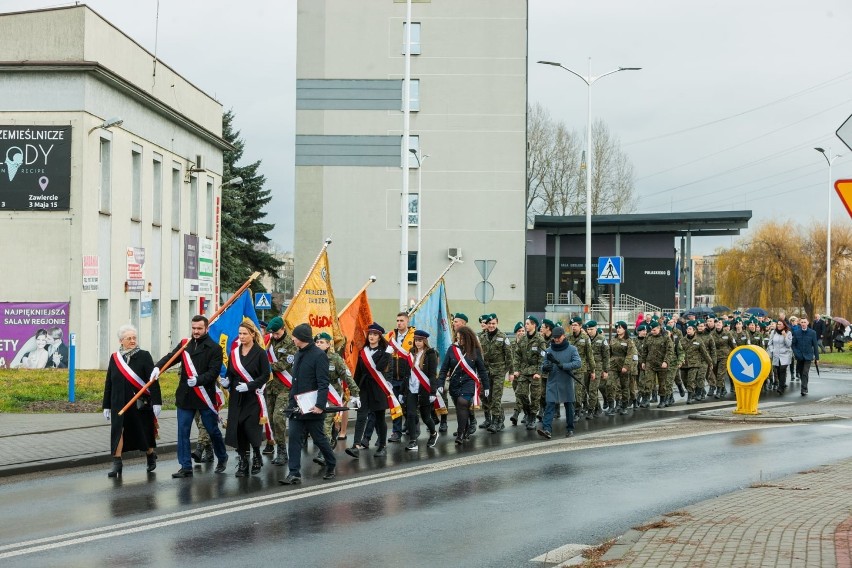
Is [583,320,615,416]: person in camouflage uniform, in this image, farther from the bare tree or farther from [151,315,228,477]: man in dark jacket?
the bare tree

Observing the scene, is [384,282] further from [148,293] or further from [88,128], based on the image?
[88,128]

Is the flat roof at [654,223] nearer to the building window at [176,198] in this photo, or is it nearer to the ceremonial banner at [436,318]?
the building window at [176,198]

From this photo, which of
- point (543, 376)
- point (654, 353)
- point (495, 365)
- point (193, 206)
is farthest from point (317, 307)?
point (193, 206)

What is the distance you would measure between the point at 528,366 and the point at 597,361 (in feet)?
9.87

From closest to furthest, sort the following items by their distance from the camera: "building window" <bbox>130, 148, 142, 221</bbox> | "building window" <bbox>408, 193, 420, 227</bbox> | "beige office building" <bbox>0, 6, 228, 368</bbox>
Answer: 1. "beige office building" <bbox>0, 6, 228, 368</bbox>
2. "building window" <bbox>130, 148, 142, 221</bbox>
3. "building window" <bbox>408, 193, 420, 227</bbox>

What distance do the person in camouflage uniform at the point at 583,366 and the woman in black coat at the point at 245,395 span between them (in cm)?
786

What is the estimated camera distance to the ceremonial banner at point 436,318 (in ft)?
65.4

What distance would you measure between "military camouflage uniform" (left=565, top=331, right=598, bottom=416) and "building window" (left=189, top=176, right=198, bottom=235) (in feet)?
73.2

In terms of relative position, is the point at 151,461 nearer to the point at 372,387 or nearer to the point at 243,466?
the point at 243,466

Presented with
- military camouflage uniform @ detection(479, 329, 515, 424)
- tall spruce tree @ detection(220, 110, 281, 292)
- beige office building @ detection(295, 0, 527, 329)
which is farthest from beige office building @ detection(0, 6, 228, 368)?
tall spruce tree @ detection(220, 110, 281, 292)

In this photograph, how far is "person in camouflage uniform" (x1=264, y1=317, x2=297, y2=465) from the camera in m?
13.8

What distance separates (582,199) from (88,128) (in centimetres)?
5155

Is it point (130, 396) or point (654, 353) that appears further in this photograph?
point (654, 353)

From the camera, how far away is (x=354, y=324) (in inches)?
695
